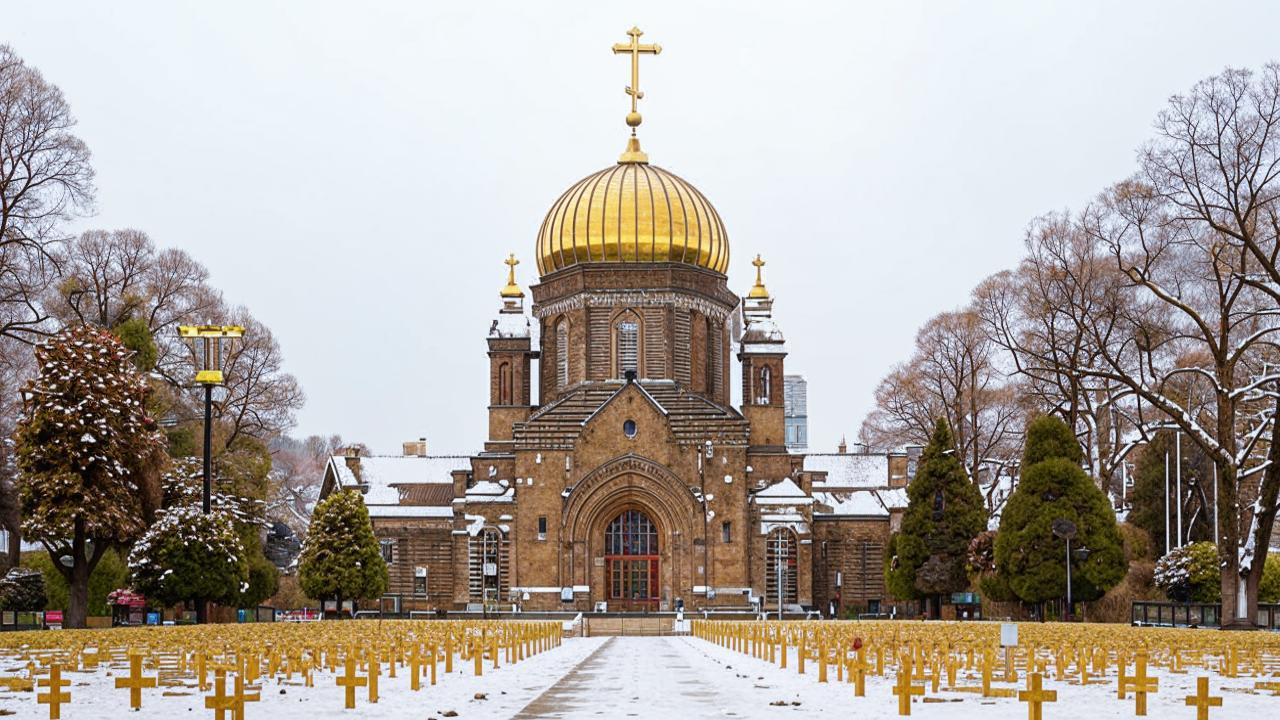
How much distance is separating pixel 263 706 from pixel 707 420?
48.8 meters

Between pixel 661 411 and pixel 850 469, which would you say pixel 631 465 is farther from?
pixel 850 469

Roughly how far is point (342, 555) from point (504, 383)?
15560 mm

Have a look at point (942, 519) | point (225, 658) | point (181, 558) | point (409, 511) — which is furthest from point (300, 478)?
point (225, 658)

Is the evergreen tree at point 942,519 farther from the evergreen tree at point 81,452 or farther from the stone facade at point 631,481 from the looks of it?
the evergreen tree at point 81,452

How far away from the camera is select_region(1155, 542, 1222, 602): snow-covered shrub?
49.8m

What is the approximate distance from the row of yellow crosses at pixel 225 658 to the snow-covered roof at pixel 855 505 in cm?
4014

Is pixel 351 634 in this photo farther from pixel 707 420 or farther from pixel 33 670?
pixel 707 420

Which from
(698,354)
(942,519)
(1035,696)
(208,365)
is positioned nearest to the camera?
(1035,696)

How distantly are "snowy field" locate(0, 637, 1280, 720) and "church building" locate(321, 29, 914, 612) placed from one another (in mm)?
38258

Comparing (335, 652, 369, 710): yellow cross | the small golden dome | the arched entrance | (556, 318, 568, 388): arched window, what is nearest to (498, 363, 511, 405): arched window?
(556, 318, 568, 388): arched window

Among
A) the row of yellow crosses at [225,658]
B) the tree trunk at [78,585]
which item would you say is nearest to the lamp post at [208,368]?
the tree trunk at [78,585]

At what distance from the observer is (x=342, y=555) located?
63062 mm

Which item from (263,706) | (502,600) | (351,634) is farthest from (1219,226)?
(502,600)

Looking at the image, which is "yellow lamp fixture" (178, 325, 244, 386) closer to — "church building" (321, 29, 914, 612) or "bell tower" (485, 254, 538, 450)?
"church building" (321, 29, 914, 612)
